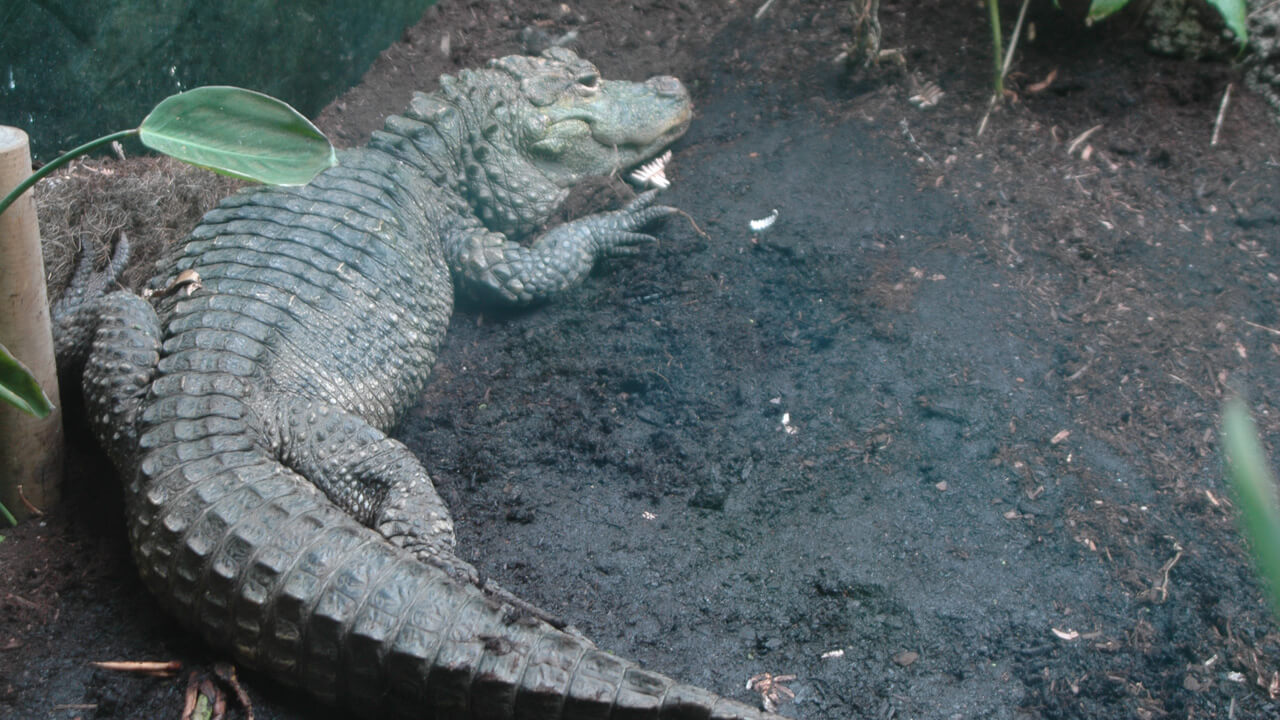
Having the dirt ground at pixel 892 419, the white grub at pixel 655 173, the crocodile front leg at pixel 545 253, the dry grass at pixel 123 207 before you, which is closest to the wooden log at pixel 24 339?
the dirt ground at pixel 892 419

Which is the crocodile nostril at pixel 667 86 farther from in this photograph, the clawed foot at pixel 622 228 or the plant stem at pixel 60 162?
the plant stem at pixel 60 162

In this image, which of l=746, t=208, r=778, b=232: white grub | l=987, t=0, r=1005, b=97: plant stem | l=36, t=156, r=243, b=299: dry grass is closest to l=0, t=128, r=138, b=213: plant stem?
l=36, t=156, r=243, b=299: dry grass

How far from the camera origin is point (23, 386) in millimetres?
1611

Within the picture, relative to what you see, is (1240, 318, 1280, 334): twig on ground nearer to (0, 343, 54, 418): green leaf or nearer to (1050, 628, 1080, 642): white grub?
(1050, 628, 1080, 642): white grub

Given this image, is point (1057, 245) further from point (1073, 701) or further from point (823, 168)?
point (1073, 701)

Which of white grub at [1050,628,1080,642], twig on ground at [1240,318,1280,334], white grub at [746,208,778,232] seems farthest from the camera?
white grub at [746,208,778,232]

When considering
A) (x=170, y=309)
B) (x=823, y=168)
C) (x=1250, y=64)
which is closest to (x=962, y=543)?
(x=823, y=168)

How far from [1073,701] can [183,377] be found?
2585 millimetres

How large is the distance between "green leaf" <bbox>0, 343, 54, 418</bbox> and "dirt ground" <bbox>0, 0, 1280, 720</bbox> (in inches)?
30.5

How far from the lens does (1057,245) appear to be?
318 centimetres

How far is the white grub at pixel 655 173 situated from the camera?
155 inches

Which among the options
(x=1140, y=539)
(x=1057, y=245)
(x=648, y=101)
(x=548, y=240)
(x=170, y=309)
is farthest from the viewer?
(x=648, y=101)

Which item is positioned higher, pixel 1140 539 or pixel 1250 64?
pixel 1250 64

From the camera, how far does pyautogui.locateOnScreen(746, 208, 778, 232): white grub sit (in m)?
3.40
